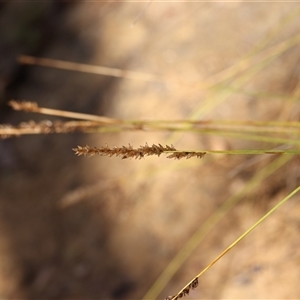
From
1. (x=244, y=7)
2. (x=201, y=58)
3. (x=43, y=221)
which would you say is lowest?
(x=43, y=221)

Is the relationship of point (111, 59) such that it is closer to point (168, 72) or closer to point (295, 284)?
point (168, 72)

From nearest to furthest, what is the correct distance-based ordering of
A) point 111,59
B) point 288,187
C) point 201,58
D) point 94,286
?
point 288,187, point 94,286, point 201,58, point 111,59

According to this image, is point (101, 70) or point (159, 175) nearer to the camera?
point (159, 175)

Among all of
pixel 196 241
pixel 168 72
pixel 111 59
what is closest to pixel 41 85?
pixel 111 59

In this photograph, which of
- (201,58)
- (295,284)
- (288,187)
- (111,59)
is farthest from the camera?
(111,59)

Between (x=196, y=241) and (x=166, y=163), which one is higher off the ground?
(x=166, y=163)

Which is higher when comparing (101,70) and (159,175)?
(101,70)

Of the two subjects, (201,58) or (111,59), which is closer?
(201,58)

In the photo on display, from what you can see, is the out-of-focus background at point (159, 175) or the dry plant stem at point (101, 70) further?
the out-of-focus background at point (159, 175)
